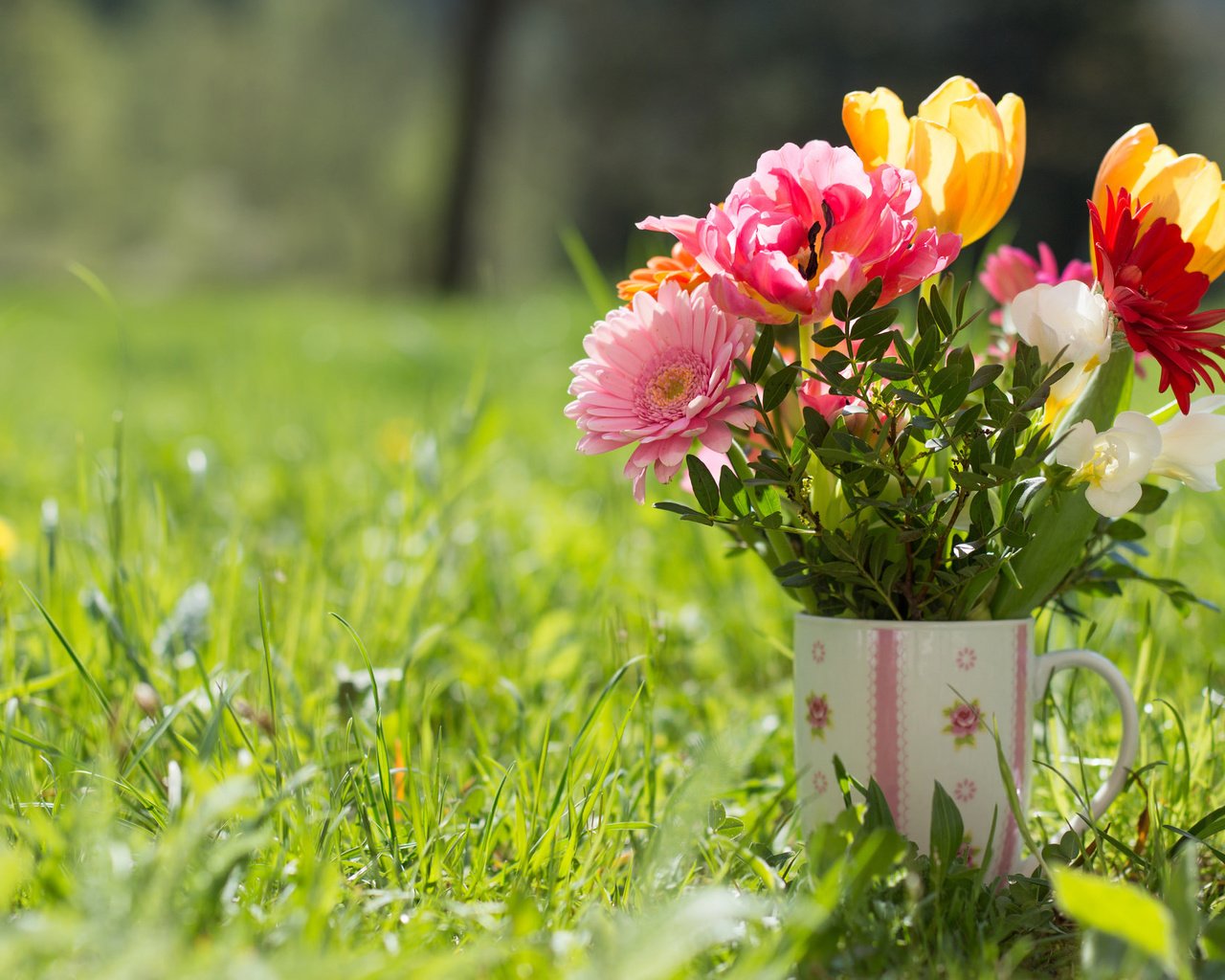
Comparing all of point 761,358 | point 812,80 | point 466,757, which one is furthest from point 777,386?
point 812,80

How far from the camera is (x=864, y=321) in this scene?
689 mm

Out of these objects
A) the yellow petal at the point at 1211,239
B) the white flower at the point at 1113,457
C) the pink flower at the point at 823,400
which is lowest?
the white flower at the point at 1113,457

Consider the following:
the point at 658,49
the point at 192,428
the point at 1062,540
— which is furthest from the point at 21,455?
the point at 658,49

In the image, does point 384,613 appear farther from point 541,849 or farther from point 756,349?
point 756,349

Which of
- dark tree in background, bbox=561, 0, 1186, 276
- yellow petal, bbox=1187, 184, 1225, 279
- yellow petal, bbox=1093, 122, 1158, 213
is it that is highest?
dark tree in background, bbox=561, 0, 1186, 276

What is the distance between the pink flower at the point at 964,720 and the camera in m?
0.75

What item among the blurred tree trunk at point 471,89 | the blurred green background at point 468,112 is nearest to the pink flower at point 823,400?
the blurred green background at point 468,112

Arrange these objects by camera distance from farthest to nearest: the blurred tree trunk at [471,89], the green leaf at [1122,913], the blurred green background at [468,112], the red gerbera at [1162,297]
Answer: the blurred tree trunk at [471,89], the blurred green background at [468,112], the red gerbera at [1162,297], the green leaf at [1122,913]

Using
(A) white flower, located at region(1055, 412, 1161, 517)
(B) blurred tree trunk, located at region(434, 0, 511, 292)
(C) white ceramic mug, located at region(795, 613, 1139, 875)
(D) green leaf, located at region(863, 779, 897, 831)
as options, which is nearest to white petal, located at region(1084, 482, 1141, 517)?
(A) white flower, located at region(1055, 412, 1161, 517)

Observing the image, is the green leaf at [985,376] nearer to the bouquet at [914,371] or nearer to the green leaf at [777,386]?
the bouquet at [914,371]

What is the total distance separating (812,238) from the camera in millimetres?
707

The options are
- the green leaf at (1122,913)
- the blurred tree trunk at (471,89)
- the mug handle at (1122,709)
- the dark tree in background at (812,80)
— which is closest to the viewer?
the green leaf at (1122,913)

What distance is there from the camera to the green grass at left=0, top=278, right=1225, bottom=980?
559 millimetres

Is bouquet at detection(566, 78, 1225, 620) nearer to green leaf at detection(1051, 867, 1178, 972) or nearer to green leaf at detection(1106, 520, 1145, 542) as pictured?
green leaf at detection(1106, 520, 1145, 542)
